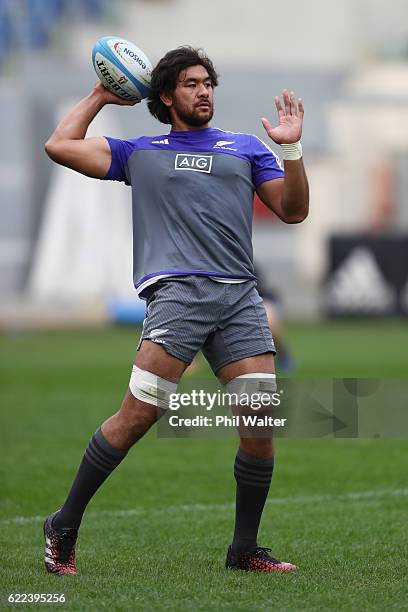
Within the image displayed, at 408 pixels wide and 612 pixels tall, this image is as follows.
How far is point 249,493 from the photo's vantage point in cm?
551

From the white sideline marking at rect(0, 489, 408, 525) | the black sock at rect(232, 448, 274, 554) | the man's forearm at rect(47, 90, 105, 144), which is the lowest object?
the white sideline marking at rect(0, 489, 408, 525)

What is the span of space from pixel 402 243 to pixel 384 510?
73.3ft

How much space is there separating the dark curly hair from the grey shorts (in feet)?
2.80

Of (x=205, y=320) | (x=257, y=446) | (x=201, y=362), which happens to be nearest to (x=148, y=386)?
(x=205, y=320)

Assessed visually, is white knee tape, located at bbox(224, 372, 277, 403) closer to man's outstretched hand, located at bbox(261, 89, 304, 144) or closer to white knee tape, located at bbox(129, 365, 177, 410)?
white knee tape, located at bbox(129, 365, 177, 410)

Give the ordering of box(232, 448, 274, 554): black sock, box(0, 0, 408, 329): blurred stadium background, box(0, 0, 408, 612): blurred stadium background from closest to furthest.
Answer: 1. box(232, 448, 274, 554): black sock
2. box(0, 0, 408, 612): blurred stadium background
3. box(0, 0, 408, 329): blurred stadium background

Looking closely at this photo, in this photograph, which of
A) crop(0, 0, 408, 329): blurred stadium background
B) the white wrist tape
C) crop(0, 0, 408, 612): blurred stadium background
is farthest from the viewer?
crop(0, 0, 408, 329): blurred stadium background

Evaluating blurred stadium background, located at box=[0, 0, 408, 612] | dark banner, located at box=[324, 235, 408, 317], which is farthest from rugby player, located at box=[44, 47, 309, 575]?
dark banner, located at box=[324, 235, 408, 317]

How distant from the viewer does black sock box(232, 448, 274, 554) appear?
5492 mm

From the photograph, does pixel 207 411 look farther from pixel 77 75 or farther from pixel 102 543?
pixel 77 75

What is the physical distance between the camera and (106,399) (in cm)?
1308

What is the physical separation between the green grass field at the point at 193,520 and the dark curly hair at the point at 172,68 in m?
2.12

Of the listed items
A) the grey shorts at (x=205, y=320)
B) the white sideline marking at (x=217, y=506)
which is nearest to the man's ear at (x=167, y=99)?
the grey shorts at (x=205, y=320)

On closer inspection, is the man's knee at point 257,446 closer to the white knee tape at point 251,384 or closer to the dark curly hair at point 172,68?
the white knee tape at point 251,384
